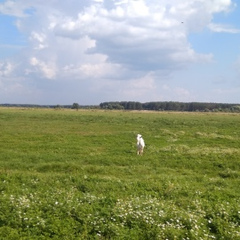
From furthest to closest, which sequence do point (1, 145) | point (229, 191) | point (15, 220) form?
point (1, 145) → point (229, 191) → point (15, 220)

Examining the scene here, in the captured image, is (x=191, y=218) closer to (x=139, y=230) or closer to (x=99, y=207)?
(x=139, y=230)

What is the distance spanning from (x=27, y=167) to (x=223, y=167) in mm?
11405

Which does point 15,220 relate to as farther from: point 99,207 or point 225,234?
point 225,234

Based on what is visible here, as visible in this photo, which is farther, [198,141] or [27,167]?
[198,141]

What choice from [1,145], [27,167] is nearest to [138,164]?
[27,167]

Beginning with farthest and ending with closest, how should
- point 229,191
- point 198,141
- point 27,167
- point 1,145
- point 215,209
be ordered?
point 198,141, point 1,145, point 27,167, point 229,191, point 215,209

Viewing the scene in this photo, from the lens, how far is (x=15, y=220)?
8.90 meters

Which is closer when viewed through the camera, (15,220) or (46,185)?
(15,220)

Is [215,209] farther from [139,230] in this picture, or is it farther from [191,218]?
[139,230]

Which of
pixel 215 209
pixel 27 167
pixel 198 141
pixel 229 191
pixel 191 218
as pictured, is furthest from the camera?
pixel 198 141

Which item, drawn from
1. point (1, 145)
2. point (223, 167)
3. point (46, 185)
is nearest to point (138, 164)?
point (223, 167)

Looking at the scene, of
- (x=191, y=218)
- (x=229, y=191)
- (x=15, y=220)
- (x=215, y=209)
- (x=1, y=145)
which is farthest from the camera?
(x=1, y=145)

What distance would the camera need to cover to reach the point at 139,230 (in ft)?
29.5

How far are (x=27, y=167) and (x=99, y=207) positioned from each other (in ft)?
30.8
